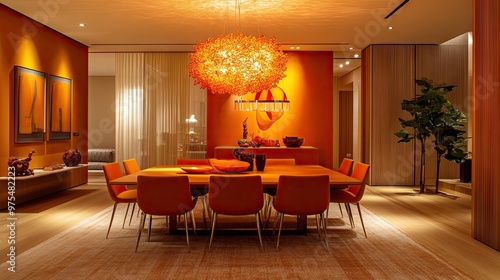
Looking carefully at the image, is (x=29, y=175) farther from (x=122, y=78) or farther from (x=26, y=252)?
(x=122, y=78)

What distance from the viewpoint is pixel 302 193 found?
4.30m

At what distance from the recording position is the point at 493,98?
446cm

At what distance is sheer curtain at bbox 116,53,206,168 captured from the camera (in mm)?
10781

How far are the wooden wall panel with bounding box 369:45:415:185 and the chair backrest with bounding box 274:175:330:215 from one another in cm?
555

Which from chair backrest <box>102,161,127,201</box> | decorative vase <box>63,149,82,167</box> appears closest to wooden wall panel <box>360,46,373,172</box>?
decorative vase <box>63,149,82,167</box>

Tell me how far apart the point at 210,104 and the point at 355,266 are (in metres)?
6.60

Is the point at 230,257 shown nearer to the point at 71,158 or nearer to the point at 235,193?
the point at 235,193

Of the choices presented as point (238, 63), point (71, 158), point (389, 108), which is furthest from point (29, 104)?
point (389, 108)

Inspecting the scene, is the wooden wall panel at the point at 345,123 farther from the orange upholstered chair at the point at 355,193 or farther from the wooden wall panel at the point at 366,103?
the orange upholstered chair at the point at 355,193

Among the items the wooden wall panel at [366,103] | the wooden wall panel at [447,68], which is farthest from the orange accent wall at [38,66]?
the wooden wall panel at [447,68]

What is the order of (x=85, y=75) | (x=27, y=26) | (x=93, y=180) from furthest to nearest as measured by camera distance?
(x=93, y=180), (x=85, y=75), (x=27, y=26)

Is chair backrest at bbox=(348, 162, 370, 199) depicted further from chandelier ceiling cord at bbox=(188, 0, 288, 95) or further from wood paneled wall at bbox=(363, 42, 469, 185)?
wood paneled wall at bbox=(363, 42, 469, 185)

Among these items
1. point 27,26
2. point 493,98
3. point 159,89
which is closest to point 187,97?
point 159,89

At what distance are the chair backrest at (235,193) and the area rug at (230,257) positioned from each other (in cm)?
42
